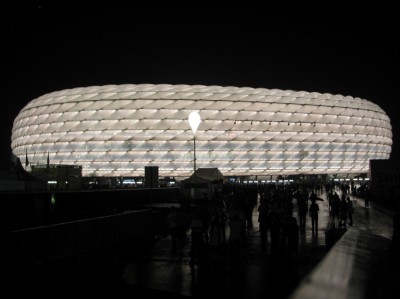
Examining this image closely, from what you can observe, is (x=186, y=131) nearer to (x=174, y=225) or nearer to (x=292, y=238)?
(x=174, y=225)

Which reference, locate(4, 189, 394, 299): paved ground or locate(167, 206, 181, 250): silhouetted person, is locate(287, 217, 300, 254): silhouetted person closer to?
locate(4, 189, 394, 299): paved ground

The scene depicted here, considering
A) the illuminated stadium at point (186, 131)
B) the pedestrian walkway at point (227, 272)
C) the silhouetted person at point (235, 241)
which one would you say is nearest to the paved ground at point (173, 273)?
the pedestrian walkway at point (227, 272)

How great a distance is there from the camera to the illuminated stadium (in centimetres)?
5453

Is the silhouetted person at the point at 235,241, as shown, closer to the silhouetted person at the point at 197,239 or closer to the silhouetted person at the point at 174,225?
the silhouetted person at the point at 197,239

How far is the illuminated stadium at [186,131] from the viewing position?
54531mm

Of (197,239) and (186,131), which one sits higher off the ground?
(186,131)

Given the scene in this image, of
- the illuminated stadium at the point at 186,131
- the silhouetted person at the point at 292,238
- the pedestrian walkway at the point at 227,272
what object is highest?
the illuminated stadium at the point at 186,131

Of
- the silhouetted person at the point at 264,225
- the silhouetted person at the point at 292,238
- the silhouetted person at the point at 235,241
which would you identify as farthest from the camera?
the silhouetted person at the point at 264,225

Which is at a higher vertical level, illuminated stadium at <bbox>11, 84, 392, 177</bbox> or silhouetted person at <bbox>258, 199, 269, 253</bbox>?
illuminated stadium at <bbox>11, 84, 392, 177</bbox>

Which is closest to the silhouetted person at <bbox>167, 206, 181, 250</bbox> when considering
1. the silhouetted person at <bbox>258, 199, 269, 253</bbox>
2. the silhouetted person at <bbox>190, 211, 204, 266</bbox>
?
the silhouetted person at <bbox>190, 211, 204, 266</bbox>

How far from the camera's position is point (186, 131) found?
179ft

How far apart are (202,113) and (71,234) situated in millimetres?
45507

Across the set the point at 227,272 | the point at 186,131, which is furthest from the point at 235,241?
the point at 186,131

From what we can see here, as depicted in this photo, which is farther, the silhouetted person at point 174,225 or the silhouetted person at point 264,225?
the silhouetted person at point 174,225
